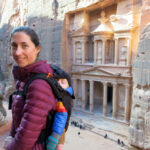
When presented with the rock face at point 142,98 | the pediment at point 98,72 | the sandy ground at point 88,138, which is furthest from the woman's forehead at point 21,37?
the pediment at point 98,72

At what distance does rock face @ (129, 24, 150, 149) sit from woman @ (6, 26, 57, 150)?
6.89 m

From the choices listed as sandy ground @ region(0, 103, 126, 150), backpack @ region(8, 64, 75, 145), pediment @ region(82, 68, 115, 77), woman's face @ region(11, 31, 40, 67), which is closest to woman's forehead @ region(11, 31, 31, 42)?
woman's face @ region(11, 31, 40, 67)

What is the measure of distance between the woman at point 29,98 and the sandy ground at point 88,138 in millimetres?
5904

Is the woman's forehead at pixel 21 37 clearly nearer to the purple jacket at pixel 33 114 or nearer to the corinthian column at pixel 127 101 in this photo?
the purple jacket at pixel 33 114

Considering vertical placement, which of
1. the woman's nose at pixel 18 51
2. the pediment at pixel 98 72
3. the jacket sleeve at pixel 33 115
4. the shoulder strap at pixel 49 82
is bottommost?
the pediment at pixel 98 72

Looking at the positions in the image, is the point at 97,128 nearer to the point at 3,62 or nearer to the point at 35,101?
the point at 35,101

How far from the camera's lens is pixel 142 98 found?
24.6 ft

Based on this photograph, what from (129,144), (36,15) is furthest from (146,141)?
(36,15)

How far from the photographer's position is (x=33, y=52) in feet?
4.75

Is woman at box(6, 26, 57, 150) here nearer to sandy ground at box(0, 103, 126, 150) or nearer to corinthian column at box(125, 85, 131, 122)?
sandy ground at box(0, 103, 126, 150)

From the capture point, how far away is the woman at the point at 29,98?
121cm

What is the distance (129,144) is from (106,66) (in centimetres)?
503

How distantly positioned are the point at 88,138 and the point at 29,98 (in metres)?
8.44

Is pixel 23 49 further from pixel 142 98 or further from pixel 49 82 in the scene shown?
pixel 142 98
